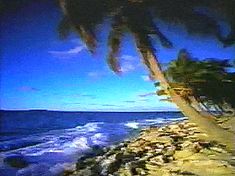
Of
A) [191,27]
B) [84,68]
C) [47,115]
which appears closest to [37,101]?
[47,115]

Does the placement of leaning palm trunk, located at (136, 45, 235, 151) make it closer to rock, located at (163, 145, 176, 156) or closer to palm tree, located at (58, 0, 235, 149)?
palm tree, located at (58, 0, 235, 149)

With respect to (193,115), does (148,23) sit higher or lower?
higher

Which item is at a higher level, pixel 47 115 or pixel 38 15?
pixel 38 15

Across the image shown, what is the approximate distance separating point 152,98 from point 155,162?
248 mm

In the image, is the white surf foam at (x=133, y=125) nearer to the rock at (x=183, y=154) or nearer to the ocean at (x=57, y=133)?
the ocean at (x=57, y=133)

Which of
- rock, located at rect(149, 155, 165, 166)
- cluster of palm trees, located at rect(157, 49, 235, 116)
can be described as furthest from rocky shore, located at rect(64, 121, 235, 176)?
cluster of palm trees, located at rect(157, 49, 235, 116)

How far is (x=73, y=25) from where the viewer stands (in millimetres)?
1985

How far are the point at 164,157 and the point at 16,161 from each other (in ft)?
1.89

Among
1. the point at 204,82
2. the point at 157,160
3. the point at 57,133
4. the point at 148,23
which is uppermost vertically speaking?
the point at 148,23

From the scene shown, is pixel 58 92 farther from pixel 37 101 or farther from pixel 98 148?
pixel 98 148

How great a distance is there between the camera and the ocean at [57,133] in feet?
6.45

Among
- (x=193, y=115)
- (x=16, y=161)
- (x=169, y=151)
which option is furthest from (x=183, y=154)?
(x=16, y=161)

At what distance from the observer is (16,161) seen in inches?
77.9

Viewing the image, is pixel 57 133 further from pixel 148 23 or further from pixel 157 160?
pixel 148 23
